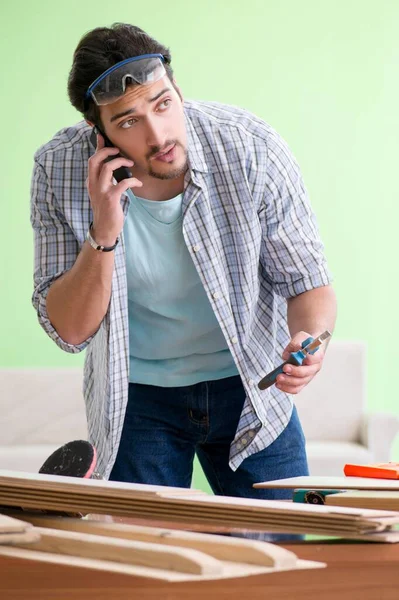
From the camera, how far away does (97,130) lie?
1828 mm

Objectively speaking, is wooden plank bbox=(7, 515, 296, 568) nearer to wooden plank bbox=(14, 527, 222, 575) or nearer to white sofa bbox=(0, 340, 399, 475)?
wooden plank bbox=(14, 527, 222, 575)

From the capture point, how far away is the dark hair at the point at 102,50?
1.71m

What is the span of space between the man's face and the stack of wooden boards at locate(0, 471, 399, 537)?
3.04 feet

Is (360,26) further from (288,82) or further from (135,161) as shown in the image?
(135,161)

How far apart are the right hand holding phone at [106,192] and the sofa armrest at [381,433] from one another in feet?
10.1

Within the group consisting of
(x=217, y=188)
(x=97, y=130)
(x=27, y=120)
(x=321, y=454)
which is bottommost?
(x=321, y=454)

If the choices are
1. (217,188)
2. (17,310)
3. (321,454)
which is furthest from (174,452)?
(17,310)

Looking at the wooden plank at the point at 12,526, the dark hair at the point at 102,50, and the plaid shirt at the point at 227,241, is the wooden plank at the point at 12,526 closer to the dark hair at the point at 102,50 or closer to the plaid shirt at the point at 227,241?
the plaid shirt at the point at 227,241

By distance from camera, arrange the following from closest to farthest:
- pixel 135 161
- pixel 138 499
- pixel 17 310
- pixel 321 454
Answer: pixel 138 499
pixel 135 161
pixel 321 454
pixel 17 310

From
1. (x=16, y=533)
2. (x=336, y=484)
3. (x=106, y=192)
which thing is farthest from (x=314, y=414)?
(x=16, y=533)

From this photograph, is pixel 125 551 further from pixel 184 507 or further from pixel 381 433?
pixel 381 433

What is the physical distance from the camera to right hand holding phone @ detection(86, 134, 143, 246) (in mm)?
1729

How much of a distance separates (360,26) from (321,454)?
8.01 ft

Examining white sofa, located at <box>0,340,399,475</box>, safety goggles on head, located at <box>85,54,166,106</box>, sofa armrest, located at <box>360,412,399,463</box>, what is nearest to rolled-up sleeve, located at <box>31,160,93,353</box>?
safety goggles on head, located at <box>85,54,166,106</box>
